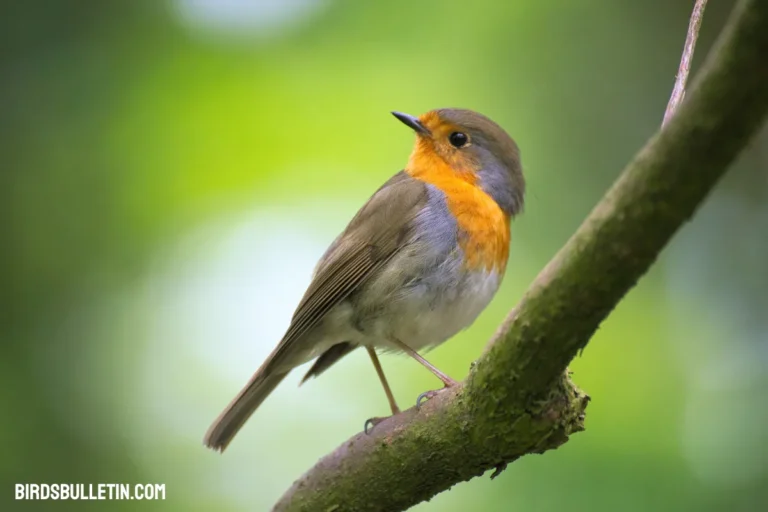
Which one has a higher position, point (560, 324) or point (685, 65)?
point (685, 65)

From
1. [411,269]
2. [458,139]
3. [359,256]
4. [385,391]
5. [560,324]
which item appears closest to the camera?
[560,324]

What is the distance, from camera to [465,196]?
379 cm

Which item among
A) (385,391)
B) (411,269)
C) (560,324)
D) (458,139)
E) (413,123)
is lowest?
(560,324)

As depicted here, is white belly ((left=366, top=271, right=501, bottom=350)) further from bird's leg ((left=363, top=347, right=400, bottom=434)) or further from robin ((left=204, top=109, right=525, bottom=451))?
bird's leg ((left=363, top=347, right=400, bottom=434))

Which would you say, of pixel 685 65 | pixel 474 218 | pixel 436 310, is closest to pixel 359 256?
pixel 436 310

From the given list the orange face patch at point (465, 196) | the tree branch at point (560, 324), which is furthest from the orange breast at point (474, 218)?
the tree branch at point (560, 324)

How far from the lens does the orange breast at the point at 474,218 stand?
142 inches

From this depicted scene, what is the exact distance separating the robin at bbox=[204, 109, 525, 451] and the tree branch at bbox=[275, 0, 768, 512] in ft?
2.34

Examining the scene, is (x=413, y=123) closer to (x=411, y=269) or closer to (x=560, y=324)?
(x=411, y=269)

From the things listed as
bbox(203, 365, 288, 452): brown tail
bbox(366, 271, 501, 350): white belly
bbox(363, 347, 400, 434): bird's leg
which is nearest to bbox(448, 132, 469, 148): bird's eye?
bbox(366, 271, 501, 350): white belly

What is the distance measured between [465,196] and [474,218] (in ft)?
0.51

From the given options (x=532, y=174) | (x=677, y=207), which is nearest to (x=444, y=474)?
(x=677, y=207)

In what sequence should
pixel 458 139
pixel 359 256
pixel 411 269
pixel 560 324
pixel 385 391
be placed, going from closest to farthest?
pixel 560 324, pixel 411 269, pixel 359 256, pixel 385 391, pixel 458 139

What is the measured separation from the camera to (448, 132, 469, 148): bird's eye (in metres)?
4.15
